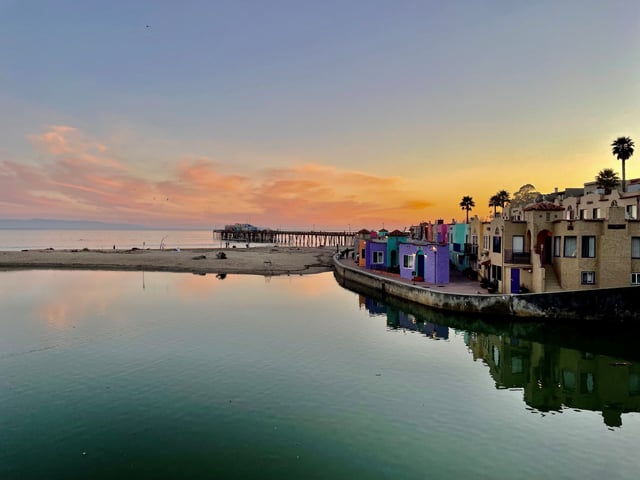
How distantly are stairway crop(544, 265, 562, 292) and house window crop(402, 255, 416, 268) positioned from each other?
627 inches

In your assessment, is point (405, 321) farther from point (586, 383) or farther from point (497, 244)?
point (586, 383)

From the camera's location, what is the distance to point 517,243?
36719 mm

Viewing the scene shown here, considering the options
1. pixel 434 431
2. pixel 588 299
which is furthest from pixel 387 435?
pixel 588 299

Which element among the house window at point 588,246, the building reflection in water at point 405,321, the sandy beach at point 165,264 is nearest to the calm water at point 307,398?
the building reflection in water at point 405,321

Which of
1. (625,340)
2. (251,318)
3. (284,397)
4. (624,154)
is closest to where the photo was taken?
(284,397)

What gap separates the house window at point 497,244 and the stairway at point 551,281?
4.56m

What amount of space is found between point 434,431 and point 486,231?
34.1m

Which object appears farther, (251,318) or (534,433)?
(251,318)

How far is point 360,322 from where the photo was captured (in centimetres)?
3441

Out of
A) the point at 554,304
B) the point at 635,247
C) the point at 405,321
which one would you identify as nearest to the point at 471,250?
the point at 554,304

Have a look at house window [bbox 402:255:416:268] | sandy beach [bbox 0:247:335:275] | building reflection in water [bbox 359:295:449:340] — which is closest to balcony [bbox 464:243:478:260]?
house window [bbox 402:255:416:268]

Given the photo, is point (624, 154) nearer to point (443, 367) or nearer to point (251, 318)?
point (443, 367)

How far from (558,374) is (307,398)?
47.2ft

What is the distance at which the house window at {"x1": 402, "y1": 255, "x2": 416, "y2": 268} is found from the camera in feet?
160
